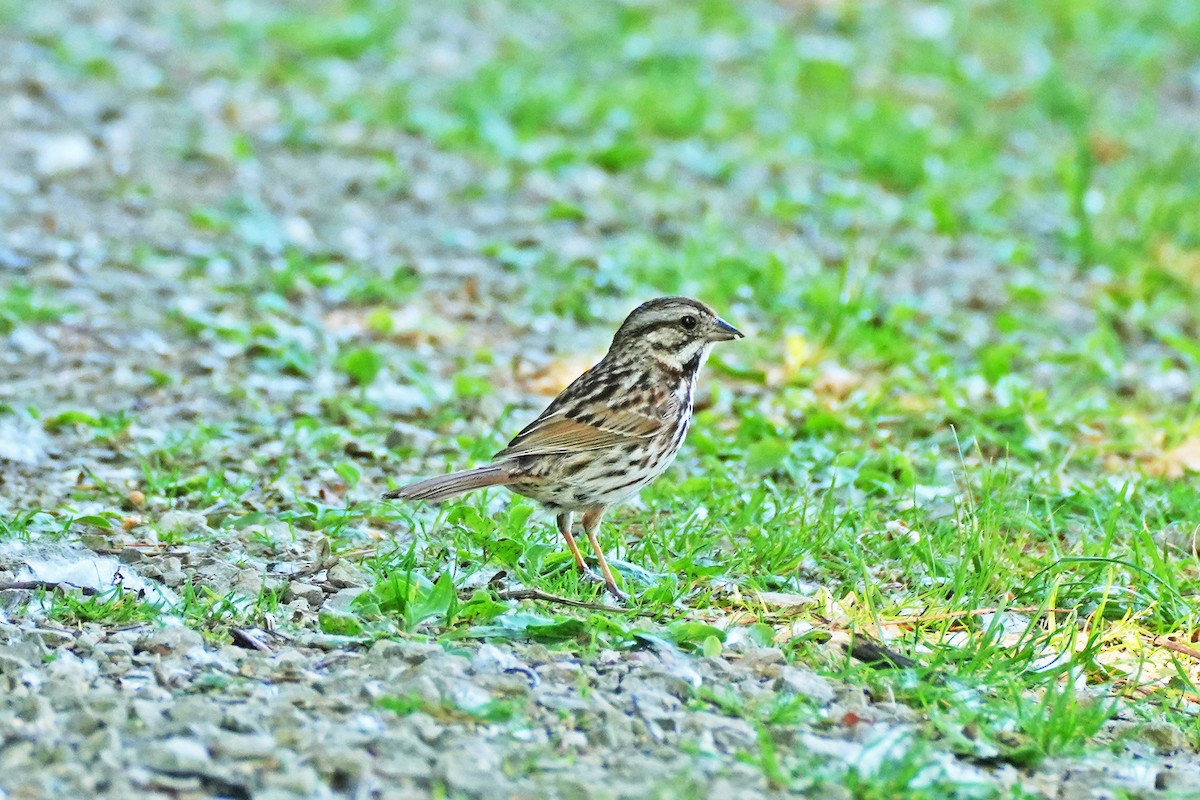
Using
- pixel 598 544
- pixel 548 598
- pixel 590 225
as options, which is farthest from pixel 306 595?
pixel 590 225

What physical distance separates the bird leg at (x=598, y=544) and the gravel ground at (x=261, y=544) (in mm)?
559

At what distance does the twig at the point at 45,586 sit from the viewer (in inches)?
205

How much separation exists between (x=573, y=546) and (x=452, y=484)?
1.76 ft

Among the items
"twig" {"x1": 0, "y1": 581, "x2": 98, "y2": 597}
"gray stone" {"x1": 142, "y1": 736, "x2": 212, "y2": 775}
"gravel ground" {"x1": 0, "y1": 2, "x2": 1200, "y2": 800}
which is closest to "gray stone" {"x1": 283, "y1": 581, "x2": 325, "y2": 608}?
"gravel ground" {"x1": 0, "y1": 2, "x2": 1200, "y2": 800}

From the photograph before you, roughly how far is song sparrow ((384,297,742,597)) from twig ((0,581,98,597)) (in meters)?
1.01

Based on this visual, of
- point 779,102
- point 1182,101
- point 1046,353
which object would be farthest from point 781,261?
point 1182,101

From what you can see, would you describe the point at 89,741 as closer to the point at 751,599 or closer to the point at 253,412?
the point at 751,599

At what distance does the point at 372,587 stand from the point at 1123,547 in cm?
280

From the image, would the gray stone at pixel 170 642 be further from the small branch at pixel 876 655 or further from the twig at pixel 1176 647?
the twig at pixel 1176 647

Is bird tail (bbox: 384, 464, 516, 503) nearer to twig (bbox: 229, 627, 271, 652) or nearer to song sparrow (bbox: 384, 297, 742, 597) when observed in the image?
song sparrow (bbox: 384, 297, 742, 597)

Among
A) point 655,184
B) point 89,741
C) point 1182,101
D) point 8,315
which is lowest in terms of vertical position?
point 89,741

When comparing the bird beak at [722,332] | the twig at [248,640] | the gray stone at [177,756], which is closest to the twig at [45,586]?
the twig at [248,640]

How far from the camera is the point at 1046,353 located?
29.6ft

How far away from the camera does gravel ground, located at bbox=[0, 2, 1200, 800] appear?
4.14 metres
